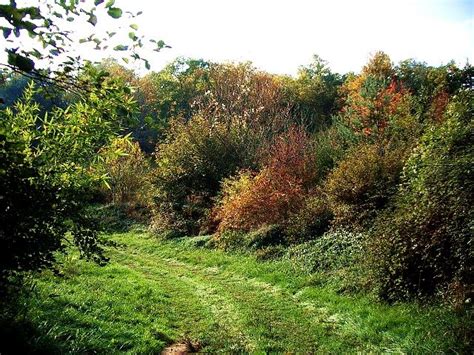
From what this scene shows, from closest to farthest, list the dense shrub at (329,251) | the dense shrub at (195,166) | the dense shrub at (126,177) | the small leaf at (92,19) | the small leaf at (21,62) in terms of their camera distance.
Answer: the small leaf at (21,62) → the small leaf at (92,19) → the dense shrub at (329,251) → the dense shrub at (195,166) → the dense shrub at (126,177)

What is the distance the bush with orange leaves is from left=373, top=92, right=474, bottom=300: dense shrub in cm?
684

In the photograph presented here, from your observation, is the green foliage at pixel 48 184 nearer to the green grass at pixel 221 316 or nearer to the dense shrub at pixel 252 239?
the green grass at pixel 221 316

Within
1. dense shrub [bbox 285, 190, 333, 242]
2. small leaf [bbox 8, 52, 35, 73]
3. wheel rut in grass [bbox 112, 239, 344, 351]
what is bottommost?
wheel rut in grass [bbox 112, 239, 344, 351]

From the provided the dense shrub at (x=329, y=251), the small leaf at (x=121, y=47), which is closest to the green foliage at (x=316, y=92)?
the dense shrub at (x=329, y=251)

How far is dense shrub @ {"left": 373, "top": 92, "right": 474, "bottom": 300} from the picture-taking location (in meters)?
7.36

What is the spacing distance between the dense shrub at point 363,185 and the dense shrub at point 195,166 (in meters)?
8.13

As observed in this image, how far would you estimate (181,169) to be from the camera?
2188cm

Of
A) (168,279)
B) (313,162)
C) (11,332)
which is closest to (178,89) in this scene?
(313,162)

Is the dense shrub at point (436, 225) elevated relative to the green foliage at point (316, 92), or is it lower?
lower

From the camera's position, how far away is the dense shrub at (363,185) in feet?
43.7

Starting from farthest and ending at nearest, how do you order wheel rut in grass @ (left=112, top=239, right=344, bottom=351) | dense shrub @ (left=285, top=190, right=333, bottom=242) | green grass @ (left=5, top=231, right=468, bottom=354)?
1. dense shrub @ (left=285, top=190, right=333, bottom=242)
2. wheel rut in grass @ (left=112, top=239, right=344, bottom=351)
3. green grass @ (left=5, top=231, right=468, bottom=354)

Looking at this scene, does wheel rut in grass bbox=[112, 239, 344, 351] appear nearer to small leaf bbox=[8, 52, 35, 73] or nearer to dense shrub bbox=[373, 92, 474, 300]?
dense shrub bbox=[373, 92, 474, 300]

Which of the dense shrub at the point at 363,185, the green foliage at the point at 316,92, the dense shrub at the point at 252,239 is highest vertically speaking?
the green foliage at the point at 316,92

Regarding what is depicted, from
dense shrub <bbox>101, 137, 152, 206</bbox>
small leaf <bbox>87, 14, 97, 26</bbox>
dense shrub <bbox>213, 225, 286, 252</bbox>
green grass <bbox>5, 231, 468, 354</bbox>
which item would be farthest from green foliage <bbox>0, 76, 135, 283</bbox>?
dense shrub <bbox>101, 137, 152, 206</bbox>
